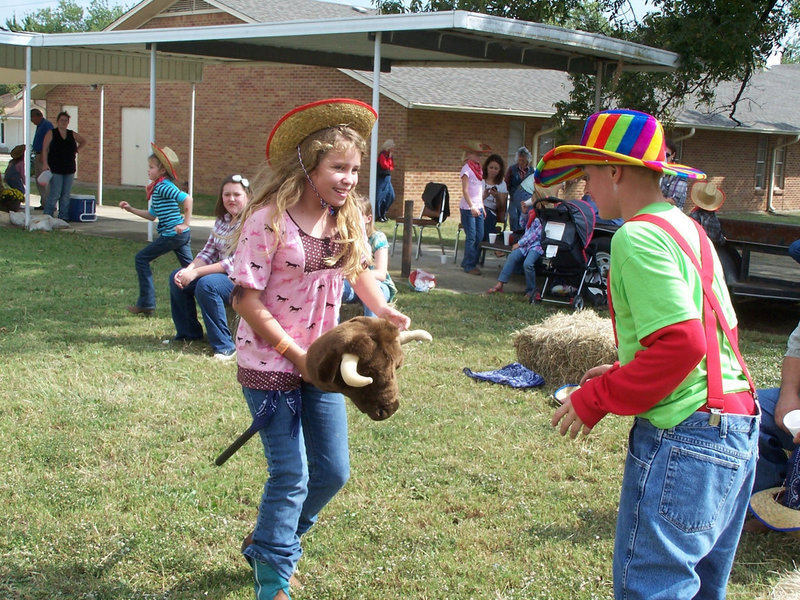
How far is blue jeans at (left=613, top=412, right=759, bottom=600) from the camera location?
241 centimetres

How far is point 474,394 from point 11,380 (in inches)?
135

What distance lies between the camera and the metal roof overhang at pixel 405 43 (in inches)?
424

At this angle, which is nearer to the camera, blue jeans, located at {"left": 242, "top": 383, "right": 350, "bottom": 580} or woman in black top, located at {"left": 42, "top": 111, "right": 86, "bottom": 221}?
blue jeans, located at {"left": 242, "top": 383, "right": 350, "bottom": 580}

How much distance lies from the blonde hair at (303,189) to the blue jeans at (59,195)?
15.2 meters

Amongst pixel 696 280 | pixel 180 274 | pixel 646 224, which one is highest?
pixel 646 224

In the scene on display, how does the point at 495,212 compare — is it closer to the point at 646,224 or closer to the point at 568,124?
the point at 568,124

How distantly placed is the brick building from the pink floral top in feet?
57.8

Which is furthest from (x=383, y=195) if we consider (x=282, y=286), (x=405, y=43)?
(x=282, y=286)

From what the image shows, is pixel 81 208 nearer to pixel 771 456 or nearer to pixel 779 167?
pixel 771 456

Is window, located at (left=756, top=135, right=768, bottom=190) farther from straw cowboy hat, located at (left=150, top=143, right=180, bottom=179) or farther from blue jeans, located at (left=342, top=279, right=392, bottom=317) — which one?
A: straw cowboy hat, located at (left=150, top=143, right=180, bottom=179)

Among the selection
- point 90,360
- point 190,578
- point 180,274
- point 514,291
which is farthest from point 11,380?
point 514,291

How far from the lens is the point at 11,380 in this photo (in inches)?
249

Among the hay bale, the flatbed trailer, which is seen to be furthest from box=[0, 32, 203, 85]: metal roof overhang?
the hay bale

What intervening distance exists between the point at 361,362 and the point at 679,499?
111 centimetres
